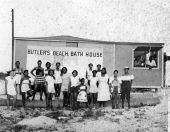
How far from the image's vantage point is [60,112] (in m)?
11.3

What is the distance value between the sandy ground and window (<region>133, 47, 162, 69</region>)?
6215 millimetres

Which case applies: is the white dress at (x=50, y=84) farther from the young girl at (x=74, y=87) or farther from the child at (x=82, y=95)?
the child at (x=82, y=95)

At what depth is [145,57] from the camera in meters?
18.5

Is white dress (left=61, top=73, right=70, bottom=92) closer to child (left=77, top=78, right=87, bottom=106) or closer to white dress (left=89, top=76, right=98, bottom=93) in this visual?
child (left=77, top=78, right=87, bottom=106)

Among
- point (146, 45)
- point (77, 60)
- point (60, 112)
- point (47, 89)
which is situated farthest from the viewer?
point (146, 45)

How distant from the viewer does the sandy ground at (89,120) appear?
9008 millimetres

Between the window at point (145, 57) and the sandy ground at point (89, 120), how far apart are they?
20.4 feet

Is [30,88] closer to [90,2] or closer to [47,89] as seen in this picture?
[47,89]

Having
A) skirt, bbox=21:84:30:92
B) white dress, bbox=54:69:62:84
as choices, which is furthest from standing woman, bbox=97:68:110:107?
skirt, bbox=21:84:30:92

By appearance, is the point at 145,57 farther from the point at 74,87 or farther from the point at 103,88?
the point at 74,87

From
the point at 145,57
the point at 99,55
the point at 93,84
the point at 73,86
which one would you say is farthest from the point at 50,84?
the point at 145,57

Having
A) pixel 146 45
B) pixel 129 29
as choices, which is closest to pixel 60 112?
pixel 146 45

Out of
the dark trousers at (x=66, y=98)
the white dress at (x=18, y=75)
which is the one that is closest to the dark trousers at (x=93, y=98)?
the dark trousers at (x=66, y=98)

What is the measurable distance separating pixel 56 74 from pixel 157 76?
756cm
